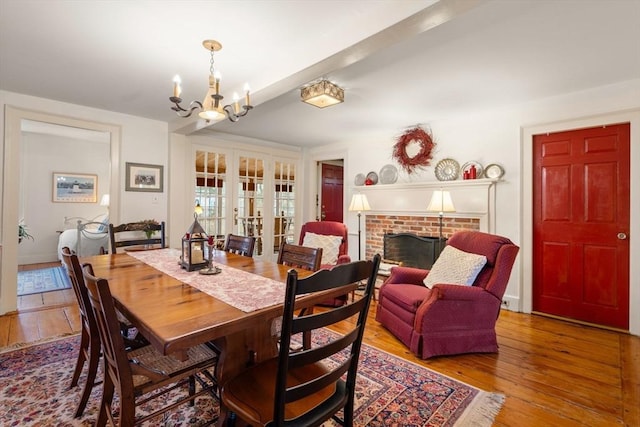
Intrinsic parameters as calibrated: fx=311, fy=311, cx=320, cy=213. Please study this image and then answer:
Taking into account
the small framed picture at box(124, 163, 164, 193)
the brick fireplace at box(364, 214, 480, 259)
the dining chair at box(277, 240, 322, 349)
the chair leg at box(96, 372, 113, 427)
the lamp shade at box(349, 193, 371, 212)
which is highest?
the small framed picture at box(124, 163, 164, 193)

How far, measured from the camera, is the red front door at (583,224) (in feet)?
9.80

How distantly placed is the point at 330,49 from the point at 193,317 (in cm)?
181

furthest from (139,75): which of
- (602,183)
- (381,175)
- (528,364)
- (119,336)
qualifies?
(602,183)

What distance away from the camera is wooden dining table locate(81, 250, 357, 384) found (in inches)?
41.5

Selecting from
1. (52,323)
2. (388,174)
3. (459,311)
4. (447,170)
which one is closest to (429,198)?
(447,170)

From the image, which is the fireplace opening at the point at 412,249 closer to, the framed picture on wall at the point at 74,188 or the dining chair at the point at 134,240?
the dining chair at the point at 134,240

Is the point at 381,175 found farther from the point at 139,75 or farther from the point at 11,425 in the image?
the point at 11,425

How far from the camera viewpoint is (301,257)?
2.22 m

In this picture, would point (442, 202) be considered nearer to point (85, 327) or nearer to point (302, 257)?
point (302, 257)

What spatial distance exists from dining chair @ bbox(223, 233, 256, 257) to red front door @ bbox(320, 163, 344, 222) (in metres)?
→ 3.47

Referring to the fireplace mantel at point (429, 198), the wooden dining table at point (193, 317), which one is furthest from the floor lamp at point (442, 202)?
the wooden dining table at point (193, 317)

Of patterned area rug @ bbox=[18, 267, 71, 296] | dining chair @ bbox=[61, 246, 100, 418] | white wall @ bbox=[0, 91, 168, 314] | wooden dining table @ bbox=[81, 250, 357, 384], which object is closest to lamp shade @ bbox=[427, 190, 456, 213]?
wooden dining table @ bbox=[81, 250, 357, 384]

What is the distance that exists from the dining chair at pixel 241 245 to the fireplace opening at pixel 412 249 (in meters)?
2.38

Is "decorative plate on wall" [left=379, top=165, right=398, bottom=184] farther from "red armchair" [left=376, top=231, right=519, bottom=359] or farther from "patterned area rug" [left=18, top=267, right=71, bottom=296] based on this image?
"patterned area rug" [left=18, top=267, right=71, bottom=296]
